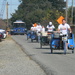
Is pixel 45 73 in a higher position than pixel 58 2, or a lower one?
lower

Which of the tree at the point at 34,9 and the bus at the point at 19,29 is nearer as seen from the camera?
the bus at the point at 19,29

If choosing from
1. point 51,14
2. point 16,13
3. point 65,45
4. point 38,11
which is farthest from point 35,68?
point 16,13

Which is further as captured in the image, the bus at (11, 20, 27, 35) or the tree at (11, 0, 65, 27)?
the tree at (11, 0, 65, 27)

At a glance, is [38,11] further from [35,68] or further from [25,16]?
[35,68]

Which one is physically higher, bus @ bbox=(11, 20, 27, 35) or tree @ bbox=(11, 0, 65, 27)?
tree @ bbox=(11, 0, 65, 27)

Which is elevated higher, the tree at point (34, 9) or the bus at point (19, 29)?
the tree at point (34, 9)

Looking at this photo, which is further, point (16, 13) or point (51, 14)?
point (16, 13)

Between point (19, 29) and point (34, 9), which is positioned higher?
point (34, 9)

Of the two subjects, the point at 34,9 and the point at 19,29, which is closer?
the point at 19,29

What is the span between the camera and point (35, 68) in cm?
1260

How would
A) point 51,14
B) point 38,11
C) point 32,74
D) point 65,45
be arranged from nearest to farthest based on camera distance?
point 32,74, point 65,45, point 51,14, point 38,11

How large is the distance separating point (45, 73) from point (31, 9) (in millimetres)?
89885

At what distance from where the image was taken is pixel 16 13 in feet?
325

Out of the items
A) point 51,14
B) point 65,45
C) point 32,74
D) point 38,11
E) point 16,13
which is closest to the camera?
point 32,74
